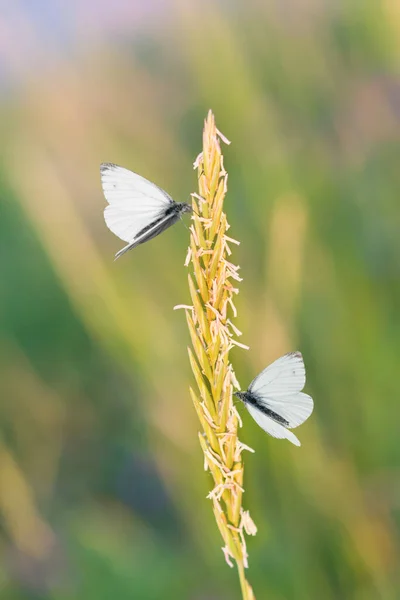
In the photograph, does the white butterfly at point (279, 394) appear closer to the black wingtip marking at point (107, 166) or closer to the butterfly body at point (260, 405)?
the butterfly body at point (260, 405)

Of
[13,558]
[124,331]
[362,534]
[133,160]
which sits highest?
[133,160]

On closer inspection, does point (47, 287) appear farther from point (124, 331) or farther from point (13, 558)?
point (13, 558)

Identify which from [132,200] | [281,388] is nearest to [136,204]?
[132,200]

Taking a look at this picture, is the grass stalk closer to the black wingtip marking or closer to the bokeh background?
the black wingtip marking

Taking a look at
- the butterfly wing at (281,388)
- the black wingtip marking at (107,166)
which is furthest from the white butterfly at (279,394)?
the black wingtip marking at (107,166)

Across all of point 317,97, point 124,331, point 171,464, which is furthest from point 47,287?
point 317,97

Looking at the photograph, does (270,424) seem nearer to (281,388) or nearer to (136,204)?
(281,388)

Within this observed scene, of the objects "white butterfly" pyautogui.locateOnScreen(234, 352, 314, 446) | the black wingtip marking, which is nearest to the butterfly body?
"white butterfly" pyautogui.locateOnScreen(234, 352, 314, 446)
